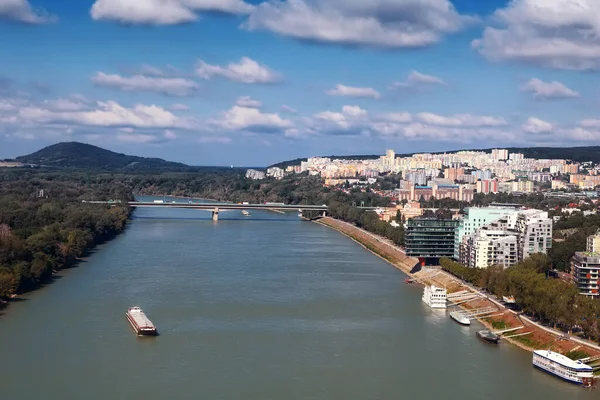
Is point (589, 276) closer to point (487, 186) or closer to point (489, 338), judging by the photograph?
point (489, 338)

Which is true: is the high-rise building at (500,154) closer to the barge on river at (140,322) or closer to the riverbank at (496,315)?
the riverbank at (496,315)

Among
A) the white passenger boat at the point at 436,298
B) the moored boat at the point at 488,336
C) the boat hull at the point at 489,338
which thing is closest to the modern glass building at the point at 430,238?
the white passenger boat at the point at 436,298

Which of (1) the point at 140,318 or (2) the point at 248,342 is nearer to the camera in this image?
(2) the point at 248,342

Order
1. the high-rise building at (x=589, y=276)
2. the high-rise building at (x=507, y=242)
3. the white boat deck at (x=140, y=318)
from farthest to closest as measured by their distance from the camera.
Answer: the high-rise building at (x=507, y=242) → the high-rise building at (x=589, y=276) → the white boat deck at (x=140, y=318)

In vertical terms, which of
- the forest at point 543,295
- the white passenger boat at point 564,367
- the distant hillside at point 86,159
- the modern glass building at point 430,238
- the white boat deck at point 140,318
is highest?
the distant hillside at point 86,159

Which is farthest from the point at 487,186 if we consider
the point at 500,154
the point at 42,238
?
the point at 42,238
